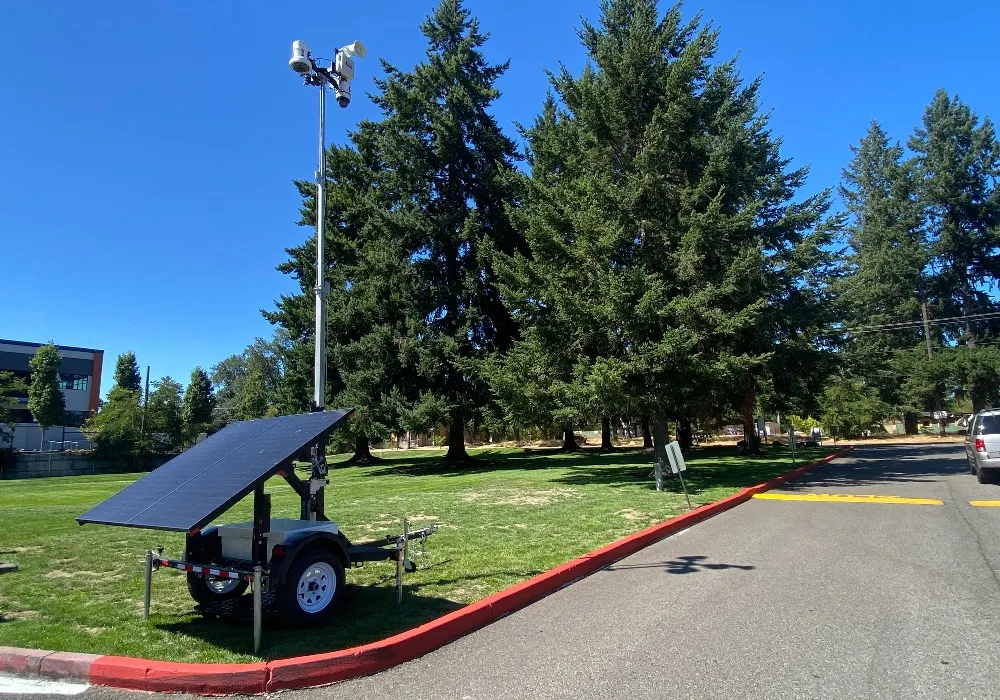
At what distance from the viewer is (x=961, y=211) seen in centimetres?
5434

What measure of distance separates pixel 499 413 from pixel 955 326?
49973 mm

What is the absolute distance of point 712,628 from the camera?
17.5 ft

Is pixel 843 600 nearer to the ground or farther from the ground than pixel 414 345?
nearer to the ground

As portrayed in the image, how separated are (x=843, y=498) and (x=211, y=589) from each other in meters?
13.1

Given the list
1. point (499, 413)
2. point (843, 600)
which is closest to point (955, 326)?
point (499, 413)

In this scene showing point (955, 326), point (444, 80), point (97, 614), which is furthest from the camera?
point (955, 326)

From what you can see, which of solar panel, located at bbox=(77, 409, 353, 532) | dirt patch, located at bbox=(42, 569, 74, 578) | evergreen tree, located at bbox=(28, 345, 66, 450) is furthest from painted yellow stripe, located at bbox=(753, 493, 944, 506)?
evergreen tree, located at bbox=(28, 345, 66, 450)

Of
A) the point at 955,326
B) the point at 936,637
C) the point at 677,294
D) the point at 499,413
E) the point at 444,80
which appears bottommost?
the point at 936,637

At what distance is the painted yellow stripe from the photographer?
42.0 ft

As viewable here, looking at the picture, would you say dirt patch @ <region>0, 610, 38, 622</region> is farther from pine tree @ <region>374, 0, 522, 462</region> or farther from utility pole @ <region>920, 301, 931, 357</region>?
utility pole @ <region>920, 301, 931, 357</region>

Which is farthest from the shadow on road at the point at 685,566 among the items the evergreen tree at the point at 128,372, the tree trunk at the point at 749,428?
the evergreen tree at the point at 128,372

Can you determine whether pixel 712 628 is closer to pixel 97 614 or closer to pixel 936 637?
pixel 936 637

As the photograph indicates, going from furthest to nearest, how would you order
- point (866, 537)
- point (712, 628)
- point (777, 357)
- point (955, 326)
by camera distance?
point (955, 326) < point (777, 357) < point (866, 537) < point (712, 628)

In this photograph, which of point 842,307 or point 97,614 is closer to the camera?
point 97,614
